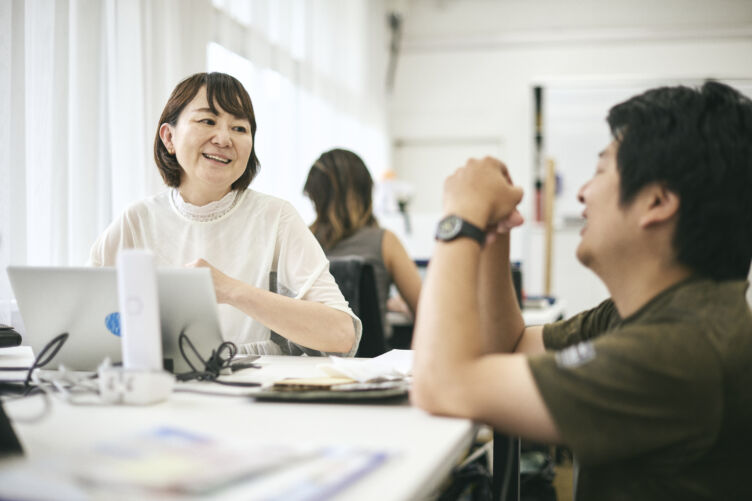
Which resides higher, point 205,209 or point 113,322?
point 205,209

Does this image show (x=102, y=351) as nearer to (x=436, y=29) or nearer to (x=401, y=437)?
(x=401, y=437)

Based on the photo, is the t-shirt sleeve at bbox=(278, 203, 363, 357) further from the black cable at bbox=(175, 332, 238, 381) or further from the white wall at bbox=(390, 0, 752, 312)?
the white wall at bbox=(390, 0, 752, 312)

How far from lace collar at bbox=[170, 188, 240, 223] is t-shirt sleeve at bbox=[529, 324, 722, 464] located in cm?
112

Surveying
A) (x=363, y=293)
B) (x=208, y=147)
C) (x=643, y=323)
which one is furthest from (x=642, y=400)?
(x=363, y=293)

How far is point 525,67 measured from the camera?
19.9 feet

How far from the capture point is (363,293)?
2.21 metres

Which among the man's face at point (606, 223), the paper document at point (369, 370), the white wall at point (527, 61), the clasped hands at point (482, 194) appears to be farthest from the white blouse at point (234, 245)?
the white wall at point (527, 61)

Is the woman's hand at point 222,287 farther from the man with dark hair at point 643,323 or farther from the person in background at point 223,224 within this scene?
the man with dark hair at point 643,323

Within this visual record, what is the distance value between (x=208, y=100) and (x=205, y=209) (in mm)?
270

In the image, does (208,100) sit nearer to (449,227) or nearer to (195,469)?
(449,227)

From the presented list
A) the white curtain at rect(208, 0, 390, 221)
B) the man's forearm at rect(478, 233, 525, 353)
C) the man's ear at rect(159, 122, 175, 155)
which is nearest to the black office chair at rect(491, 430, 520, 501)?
the man's forearm at rect(478, 233, 525, 353)

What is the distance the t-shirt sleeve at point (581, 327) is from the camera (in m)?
1.14

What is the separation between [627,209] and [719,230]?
119 millimetres

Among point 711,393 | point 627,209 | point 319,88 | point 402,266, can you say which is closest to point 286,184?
point 319,88
